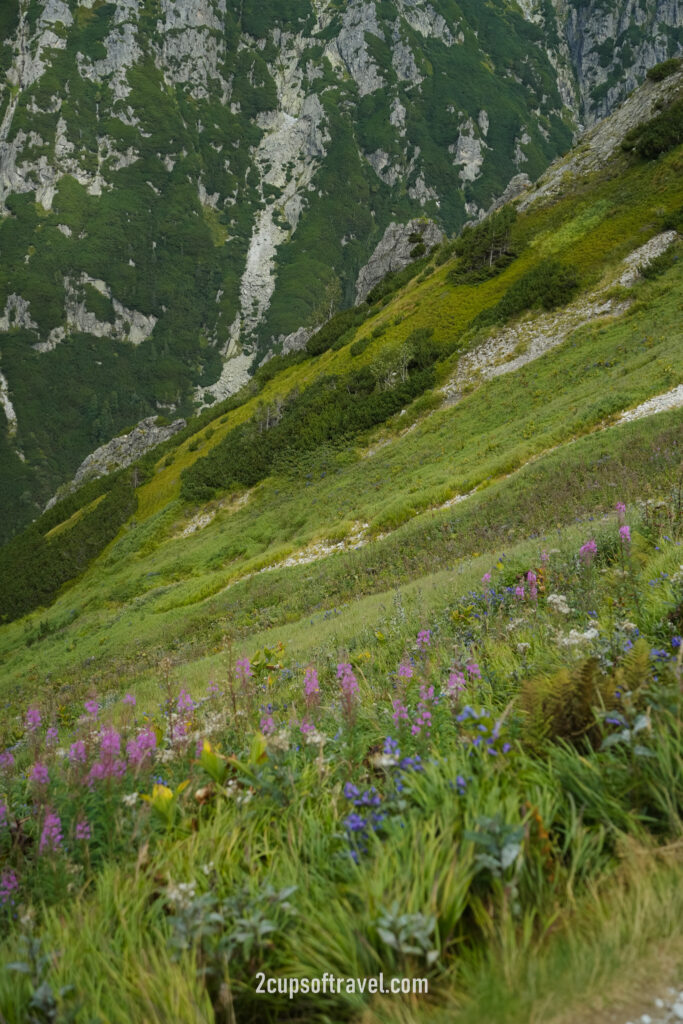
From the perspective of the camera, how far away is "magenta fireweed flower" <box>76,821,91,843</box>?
2.53 meters

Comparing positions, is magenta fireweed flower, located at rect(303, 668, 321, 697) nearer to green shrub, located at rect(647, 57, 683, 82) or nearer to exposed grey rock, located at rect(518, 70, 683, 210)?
exposed grey rock, located at rect(518, 70, 683, 210)

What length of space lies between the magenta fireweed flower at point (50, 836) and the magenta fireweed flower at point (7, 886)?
232mm

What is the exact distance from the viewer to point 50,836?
8.23ft

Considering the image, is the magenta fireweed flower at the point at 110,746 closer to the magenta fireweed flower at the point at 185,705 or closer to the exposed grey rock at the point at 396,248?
the magenta fireweed flower at the point at 185,705

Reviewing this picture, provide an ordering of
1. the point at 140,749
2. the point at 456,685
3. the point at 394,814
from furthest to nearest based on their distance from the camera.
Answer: the point at 456,685, the point at 140,749, the point at 394,814

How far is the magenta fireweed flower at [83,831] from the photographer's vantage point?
2526 millimetres

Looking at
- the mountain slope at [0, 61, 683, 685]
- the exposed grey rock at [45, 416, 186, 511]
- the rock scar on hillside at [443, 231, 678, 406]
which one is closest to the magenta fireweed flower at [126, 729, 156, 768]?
the mountain slope at [0, 61, 683, 685]

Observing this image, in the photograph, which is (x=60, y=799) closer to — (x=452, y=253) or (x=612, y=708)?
(x=612, y=708)

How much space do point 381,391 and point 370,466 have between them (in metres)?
11.4

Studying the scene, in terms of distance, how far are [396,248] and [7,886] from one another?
93.3 metres

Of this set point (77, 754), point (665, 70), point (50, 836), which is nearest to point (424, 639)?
point (77, 754)

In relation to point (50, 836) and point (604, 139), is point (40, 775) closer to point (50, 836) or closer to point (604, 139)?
point (50, 836)

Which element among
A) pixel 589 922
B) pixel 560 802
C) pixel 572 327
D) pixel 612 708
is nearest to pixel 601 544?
pixel 612 708

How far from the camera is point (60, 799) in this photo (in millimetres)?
2857
